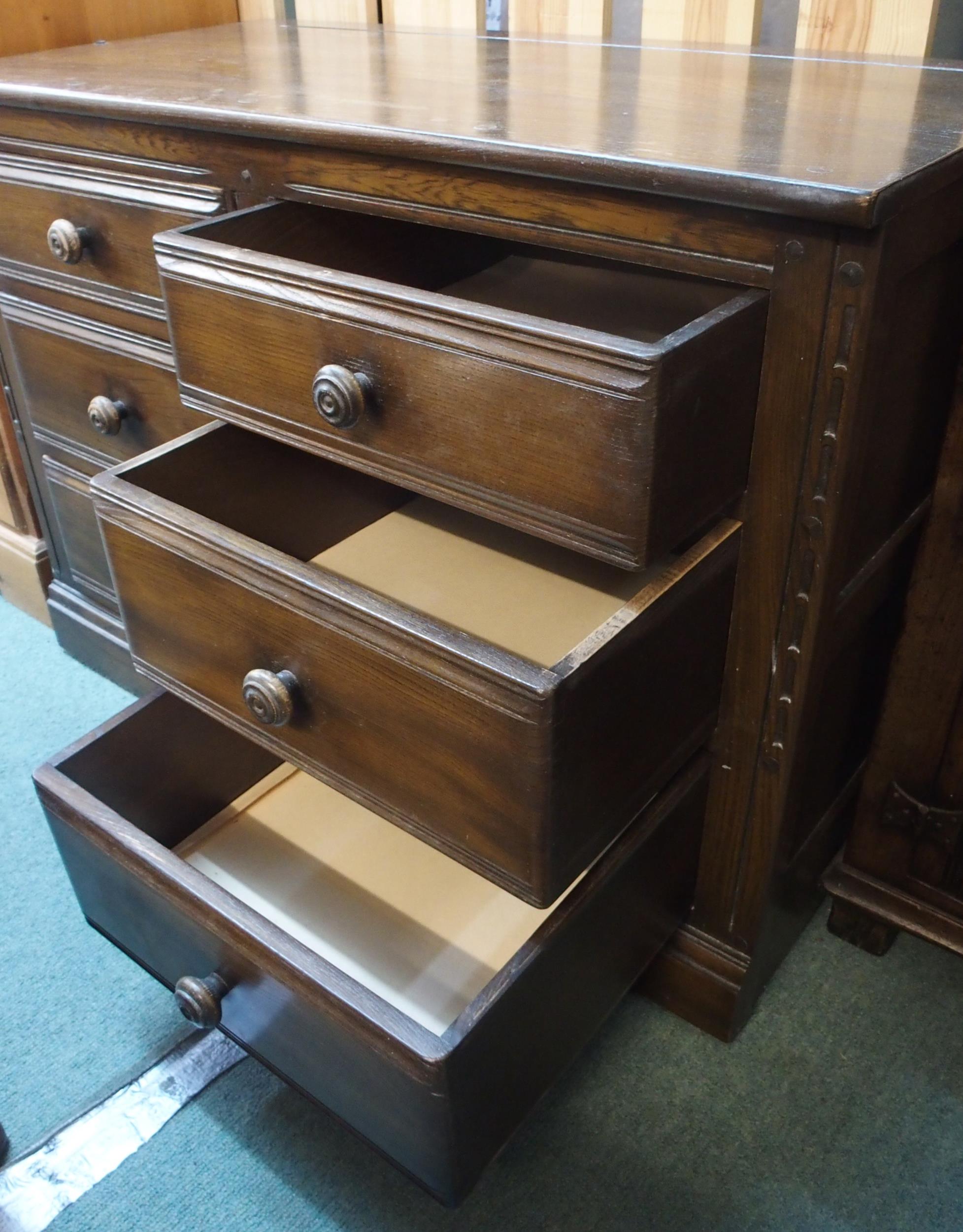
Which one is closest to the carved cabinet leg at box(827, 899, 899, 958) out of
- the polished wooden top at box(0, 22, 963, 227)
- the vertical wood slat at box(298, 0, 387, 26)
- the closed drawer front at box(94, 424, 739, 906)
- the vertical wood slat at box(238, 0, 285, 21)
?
the closed drawer front at box(94, 424, 739, 906)

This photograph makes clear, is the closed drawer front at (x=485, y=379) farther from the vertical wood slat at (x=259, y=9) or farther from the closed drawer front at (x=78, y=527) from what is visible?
the vertical wood slat at (x=259, y=9)

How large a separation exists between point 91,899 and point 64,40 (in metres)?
1.03

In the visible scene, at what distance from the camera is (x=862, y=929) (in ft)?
3.52

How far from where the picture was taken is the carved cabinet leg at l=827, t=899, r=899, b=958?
1055mm

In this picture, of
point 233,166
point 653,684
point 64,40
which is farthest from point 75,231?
point 653,684

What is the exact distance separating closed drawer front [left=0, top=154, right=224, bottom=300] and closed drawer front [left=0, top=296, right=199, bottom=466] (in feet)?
0.19

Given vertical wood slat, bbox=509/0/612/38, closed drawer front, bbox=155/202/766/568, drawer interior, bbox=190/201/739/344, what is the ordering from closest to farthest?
closed drawer front, bbox=155/202/766/568 < drawer interior, bbox=190/201/739/344 < vertical wood slat, bbox=509/0/612/38

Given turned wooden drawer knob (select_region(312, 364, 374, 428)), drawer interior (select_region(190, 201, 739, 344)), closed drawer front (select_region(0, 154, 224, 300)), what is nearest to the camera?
turned wooden drawer knob (select_region(312, 364, 374, 428))

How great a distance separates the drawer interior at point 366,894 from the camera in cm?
85

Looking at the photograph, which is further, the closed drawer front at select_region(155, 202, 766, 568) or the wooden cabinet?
the wooden cabinet

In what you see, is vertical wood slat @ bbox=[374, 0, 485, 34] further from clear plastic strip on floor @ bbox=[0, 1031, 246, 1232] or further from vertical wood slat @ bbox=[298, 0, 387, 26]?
clear plastic strip on floor @ bbox=[0, 1031, 246, 1232]

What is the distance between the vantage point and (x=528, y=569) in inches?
35.0

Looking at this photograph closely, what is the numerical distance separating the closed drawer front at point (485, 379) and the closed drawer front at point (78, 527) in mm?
499

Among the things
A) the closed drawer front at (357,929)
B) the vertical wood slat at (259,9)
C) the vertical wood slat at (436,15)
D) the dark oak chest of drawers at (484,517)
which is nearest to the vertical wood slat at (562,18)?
the vertical wood slat at (436,15)
